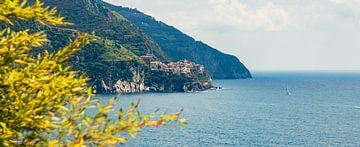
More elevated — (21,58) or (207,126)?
(21,58)

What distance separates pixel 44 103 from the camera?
10.0 m

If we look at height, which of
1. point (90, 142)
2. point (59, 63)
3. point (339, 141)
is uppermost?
point (59, 63)

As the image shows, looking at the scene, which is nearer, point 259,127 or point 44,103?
point 44,103

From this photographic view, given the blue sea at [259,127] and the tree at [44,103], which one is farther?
the blue sea at [259,127]

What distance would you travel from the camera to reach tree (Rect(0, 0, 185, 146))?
9781 millimetres

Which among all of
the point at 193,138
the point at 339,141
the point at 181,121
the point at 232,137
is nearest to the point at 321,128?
Result: the point at 339,141

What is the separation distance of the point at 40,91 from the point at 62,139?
1.29 meters

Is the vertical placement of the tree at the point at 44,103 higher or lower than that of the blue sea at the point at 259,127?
higher

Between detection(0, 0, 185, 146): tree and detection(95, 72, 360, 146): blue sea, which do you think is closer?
detection(0, 0, 185, 146): tree

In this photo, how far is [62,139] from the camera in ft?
33.8

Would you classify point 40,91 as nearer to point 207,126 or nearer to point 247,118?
point 207,126

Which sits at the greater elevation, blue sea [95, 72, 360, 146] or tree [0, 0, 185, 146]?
tree [0, 0, 185, 146]

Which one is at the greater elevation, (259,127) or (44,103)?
(44,103)

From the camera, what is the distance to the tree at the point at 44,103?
32.1 feet
